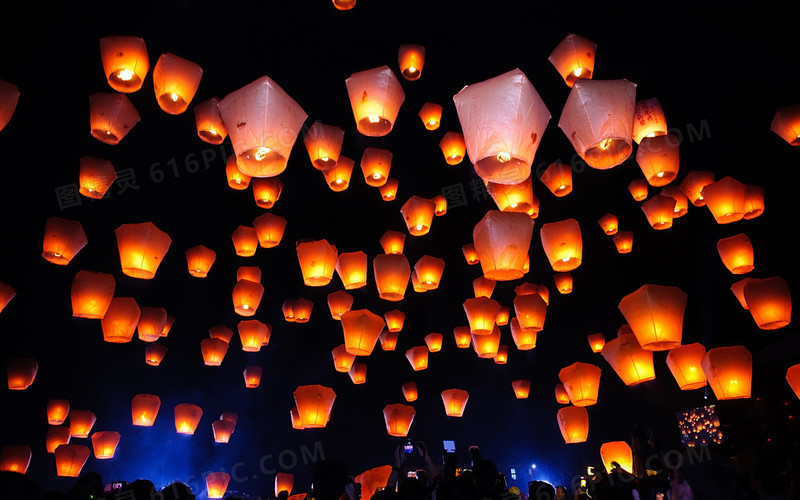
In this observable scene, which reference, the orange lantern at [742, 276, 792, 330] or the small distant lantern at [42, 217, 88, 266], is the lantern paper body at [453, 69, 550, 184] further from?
the small distant lantern at [42, 217, 88, 266]

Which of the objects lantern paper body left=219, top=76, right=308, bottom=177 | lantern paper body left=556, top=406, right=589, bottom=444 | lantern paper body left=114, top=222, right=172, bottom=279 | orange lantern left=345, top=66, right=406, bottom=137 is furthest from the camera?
lantern paper body left=556, top=406, right=589, bottom=444

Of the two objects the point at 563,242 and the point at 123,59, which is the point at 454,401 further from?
the point at 123,59

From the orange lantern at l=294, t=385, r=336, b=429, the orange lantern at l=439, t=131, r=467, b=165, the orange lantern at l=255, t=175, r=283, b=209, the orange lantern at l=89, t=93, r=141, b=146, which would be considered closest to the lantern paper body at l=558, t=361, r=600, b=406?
the orange lantern at l=439, t=131, r=467, b=165

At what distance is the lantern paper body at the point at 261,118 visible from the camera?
3.92m

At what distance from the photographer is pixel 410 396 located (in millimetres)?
13430

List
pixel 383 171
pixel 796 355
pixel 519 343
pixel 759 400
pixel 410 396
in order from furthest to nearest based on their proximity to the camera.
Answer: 1. pixel 410 396
2. pixel 759 400
3. pixel 796 355
4. pixel 519 343
5. pixel 383 171

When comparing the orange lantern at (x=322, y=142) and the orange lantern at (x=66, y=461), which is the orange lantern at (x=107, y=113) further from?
the orange lantern at (x=66, y=461)

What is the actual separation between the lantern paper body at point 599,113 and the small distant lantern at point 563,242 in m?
2.64

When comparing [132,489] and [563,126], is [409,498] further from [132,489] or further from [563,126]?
[563,126]

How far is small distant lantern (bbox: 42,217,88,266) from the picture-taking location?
6301 millimetres

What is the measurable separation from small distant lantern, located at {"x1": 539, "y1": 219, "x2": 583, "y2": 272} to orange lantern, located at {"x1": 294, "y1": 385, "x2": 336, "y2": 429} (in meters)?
4.27

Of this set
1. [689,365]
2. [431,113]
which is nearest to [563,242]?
[689,365]

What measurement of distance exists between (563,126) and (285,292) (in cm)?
1107

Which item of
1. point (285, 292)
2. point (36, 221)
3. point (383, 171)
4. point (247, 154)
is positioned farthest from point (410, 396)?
point (247, 154)
